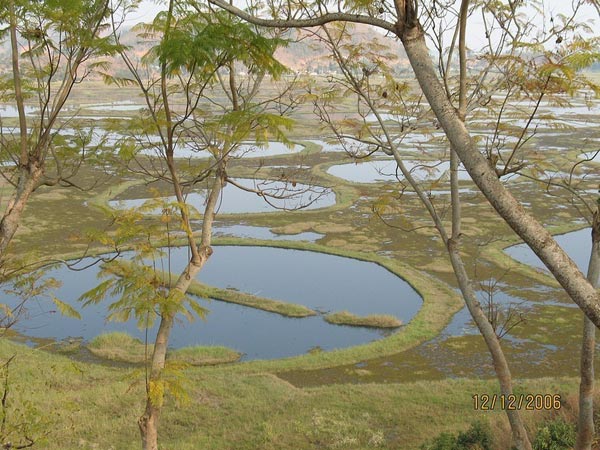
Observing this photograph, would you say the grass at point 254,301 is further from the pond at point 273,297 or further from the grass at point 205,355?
the grass at point 205,355

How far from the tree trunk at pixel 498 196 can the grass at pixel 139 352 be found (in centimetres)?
1723

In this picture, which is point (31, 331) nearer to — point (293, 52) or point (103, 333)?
point (103, 333)

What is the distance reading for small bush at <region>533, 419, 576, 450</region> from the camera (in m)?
10.9

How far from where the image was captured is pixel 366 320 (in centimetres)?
2422

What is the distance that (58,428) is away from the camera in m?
14.6

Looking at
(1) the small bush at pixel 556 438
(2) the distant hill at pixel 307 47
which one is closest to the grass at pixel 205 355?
(2) the distant hill at pixel 307 47

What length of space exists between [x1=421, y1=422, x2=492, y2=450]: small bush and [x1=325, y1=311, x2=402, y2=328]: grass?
12095 millimetres

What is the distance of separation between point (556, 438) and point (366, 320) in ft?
43.6

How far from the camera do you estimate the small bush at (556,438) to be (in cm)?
1091

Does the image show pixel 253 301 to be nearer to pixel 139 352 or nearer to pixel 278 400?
pixel 139 352

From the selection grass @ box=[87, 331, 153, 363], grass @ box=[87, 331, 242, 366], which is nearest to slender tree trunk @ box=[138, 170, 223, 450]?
grass @ box=[87, 331, 242, 366]

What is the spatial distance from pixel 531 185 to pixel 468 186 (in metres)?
5.58


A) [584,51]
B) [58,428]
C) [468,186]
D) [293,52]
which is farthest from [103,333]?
[293,52]

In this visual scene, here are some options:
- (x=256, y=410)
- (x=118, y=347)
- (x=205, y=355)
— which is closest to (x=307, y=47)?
(x=205, y=355)
